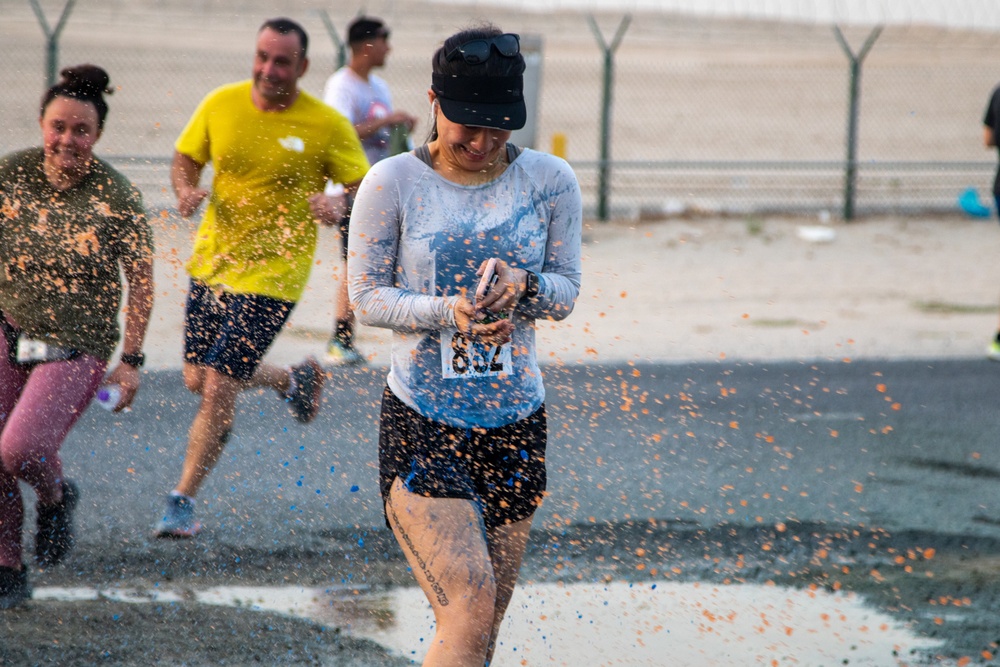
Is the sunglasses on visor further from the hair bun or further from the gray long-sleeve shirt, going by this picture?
the hair bun

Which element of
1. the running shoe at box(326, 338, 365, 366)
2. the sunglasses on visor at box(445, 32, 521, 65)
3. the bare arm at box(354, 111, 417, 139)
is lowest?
the running shoe at box(326, 338, 365, 366)

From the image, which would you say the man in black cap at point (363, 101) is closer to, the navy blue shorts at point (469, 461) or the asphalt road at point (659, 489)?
the asphalt road at point (659, 489)

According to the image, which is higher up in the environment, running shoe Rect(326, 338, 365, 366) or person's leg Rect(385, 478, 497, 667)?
person's leg Rect(385, 478, 497, 667)

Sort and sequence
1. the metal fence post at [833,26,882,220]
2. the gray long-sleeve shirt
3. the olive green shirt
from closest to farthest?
1. the gray long-sleeve shirt
2. the olive green shirt
3. the metal fence post at [833,26,882,220]

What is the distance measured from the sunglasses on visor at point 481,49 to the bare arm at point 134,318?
6.03 ft

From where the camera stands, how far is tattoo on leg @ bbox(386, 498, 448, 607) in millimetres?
2838

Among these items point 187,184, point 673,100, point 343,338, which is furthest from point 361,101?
point 673,100

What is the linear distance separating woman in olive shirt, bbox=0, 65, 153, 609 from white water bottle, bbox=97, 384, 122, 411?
3 centimetres

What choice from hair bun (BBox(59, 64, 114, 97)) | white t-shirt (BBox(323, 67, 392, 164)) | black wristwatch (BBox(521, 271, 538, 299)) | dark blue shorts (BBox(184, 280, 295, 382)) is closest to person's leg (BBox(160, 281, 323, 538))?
dark blue shorts (BBox(184, 280, 295, 382))

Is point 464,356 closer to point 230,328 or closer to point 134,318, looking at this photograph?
point 134,318

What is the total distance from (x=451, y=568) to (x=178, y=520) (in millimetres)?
2294

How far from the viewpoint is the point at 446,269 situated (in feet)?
10.1

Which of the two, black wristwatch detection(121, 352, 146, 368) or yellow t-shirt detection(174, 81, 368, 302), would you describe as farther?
yellow t-shirt detection(174, 81, 368, 302)

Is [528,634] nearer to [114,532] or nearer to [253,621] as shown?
[253,621]
